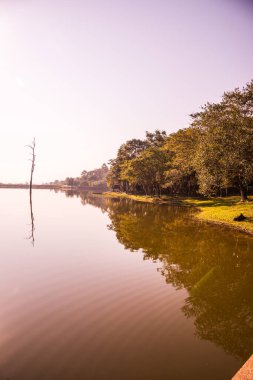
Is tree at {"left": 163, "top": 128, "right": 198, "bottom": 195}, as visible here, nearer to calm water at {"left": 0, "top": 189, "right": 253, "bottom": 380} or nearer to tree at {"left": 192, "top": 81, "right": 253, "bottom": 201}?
tree at {"left": 192, "top": 81, "right": 253, "bottom": 201}

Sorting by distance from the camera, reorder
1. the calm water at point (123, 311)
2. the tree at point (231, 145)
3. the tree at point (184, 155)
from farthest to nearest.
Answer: the tree at point (184, 155), the tree at point (231, 145), the calm water at point (123, 311)

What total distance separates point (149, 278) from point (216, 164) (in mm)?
26877

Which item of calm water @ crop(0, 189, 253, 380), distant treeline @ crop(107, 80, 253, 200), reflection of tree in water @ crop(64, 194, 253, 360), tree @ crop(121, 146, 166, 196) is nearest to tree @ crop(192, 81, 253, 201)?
distant treeline @ crop(107, 80, 253, 200)

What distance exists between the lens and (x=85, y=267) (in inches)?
554

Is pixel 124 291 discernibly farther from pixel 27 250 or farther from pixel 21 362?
pixel 27 250

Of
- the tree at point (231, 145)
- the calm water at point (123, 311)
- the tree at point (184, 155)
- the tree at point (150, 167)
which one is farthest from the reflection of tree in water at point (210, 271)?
the tree at point (150, 167)

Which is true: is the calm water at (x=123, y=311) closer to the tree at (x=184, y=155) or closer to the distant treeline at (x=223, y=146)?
the distant treeline at (x=223, y=146)

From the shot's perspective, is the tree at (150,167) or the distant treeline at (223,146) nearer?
the distant treeline at (223,146)

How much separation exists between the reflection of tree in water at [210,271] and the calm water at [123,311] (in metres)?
0.05

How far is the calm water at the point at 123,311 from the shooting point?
6.60 metres

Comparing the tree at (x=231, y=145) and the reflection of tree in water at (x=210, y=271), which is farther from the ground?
the tree at (x=231, y=145)

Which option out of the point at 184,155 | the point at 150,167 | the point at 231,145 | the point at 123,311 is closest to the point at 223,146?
the point at 231,145

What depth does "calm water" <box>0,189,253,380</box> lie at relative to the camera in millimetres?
6602

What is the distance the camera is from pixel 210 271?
1423cm
